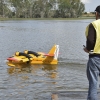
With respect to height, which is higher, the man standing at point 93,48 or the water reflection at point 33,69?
the man standing at point 93,48

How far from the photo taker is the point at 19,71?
39.6 ft

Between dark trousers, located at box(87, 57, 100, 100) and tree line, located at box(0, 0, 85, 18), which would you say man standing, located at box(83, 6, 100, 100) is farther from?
tree line, located at box(0, 0, 85, 18)

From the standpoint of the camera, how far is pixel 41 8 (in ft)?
445

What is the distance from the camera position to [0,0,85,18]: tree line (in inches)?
5059

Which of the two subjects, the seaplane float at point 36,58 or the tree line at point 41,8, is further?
the tree line at point 41,8

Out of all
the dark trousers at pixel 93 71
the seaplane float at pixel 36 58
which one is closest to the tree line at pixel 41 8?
the seaplane float at pixel 36 58

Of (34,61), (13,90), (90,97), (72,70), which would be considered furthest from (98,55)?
(34,61)

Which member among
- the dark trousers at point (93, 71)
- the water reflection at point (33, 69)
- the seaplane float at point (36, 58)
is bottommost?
the water reflection at point (33, 69)

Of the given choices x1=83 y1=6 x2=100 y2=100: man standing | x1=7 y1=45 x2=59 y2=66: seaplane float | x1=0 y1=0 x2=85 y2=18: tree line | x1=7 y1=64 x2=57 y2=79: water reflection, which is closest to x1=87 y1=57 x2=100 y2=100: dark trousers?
x1=83 y1=6 x2=100 y2=100: man standing

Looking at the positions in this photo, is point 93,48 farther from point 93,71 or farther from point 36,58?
point 36,58

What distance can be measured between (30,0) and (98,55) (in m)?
136

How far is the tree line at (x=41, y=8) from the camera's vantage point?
5059 inches

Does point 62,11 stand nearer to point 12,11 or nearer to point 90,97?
point 12,11

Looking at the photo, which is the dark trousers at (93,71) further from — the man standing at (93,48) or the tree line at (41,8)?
the tree line at (41,8)
